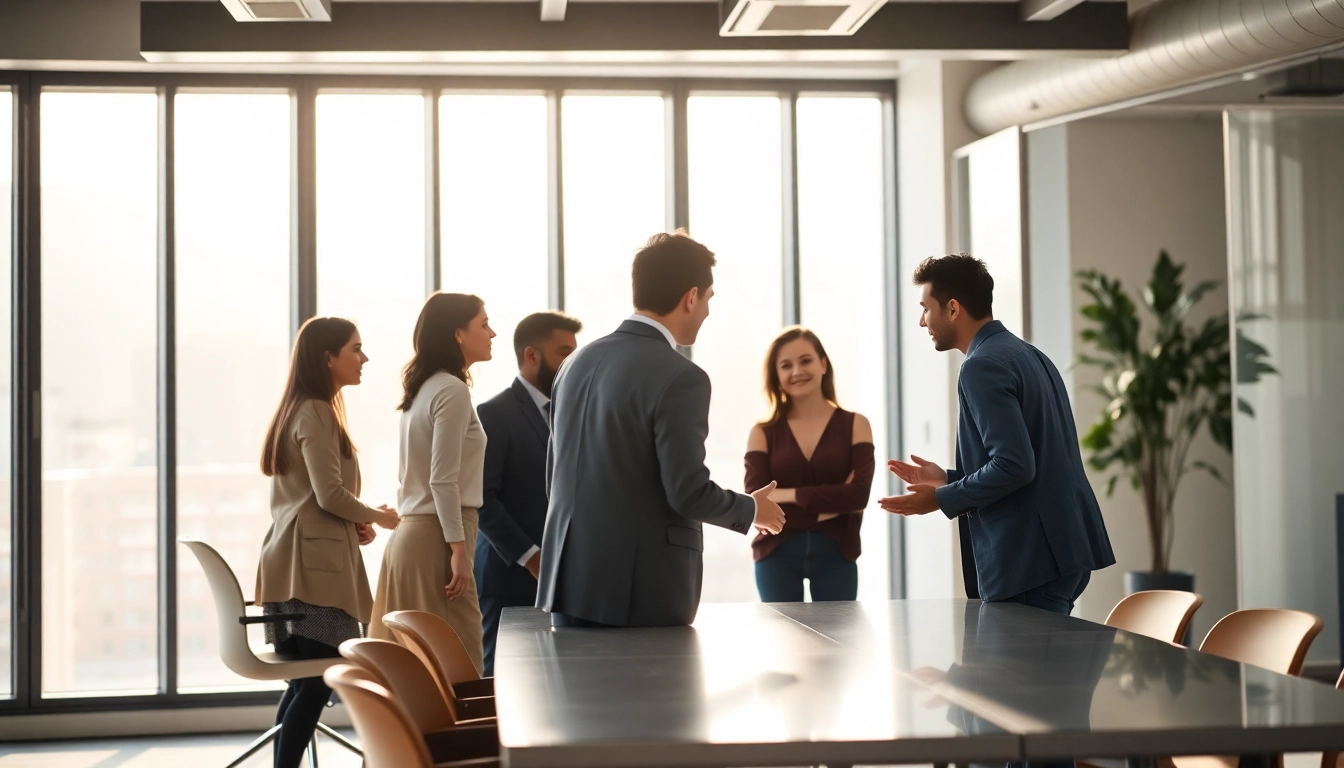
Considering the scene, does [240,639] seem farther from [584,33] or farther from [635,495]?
[584,33]

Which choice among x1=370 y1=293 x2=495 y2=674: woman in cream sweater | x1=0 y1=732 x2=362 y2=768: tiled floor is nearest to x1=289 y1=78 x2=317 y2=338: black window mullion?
x1=0 y1=732 x2=362 y2=768: tiled floor

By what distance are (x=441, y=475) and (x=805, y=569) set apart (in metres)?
1.40

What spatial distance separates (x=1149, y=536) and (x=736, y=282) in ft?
9.15

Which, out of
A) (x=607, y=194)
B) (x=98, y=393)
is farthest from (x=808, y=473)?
(x=98, y=393)

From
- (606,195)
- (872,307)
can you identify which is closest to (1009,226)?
(872,307)

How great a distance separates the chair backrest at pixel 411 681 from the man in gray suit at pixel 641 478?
0.33 m

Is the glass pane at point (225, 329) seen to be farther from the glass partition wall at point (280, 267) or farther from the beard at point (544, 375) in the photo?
the beard at point (544, 375)

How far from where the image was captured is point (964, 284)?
11.2ft

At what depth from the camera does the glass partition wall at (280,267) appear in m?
6.10

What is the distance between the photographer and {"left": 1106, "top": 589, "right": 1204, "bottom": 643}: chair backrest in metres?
3.28

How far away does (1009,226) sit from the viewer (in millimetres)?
5898

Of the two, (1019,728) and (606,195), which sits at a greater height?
(606,195)

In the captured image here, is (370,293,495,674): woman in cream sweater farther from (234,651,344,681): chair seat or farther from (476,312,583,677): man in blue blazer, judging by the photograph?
(234,651,344,681): chair seat

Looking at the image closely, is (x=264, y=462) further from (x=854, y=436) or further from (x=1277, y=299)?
(x=1277, y=299)
